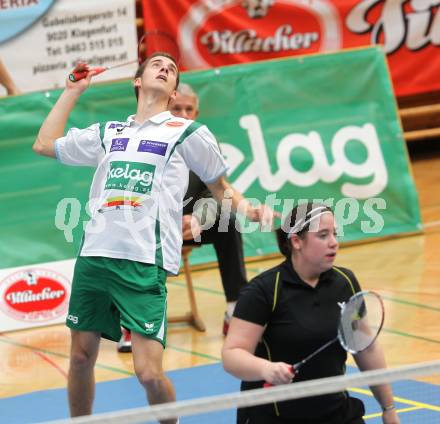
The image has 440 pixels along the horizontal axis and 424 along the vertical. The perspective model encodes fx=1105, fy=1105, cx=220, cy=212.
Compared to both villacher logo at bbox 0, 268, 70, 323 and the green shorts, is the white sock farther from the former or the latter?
the green shorts

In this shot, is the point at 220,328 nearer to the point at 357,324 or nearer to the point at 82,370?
the point at 82,370

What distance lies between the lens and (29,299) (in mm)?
8344

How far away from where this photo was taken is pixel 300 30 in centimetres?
1170

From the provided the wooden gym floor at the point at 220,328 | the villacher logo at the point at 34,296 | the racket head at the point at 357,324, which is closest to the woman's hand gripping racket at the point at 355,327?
the racket head at the point at 357,324

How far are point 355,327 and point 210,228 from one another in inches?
133

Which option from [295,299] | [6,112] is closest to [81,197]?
[6,112]

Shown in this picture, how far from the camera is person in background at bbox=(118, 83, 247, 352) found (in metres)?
7.61

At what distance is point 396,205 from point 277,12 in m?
2.72

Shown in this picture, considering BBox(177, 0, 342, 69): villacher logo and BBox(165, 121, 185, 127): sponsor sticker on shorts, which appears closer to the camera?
BBox(165, 121, 185, 127): sponsor sticker on shorts

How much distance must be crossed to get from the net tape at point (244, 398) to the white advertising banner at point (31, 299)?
470 centimetres

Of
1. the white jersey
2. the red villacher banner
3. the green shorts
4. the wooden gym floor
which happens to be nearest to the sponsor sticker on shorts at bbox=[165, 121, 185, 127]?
the white jersey

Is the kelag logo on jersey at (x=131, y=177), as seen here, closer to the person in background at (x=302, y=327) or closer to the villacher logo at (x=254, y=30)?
the person in background at (x=302, y=327)

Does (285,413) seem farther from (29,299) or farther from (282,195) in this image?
(282,195)

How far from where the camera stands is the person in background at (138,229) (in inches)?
212
